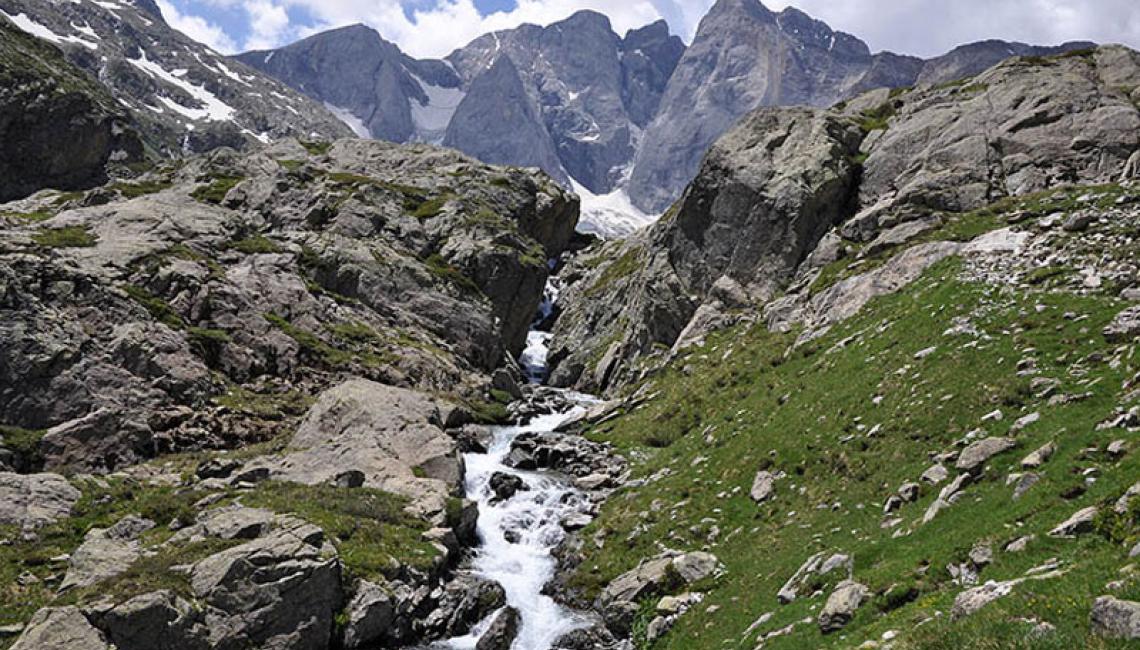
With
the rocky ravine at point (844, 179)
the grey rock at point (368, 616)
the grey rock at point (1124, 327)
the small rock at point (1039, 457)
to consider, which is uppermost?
the rocky ravine at point (844, 179)

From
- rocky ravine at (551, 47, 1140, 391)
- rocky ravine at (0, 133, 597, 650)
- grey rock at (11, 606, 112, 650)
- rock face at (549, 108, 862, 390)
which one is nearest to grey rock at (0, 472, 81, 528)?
rocky ravine at (0, 133, 597, 650)

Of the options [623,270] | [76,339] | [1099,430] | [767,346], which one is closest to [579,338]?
[623,270]

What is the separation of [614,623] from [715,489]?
8.99 metres

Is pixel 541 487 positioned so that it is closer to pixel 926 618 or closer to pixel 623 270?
pixel 926 618

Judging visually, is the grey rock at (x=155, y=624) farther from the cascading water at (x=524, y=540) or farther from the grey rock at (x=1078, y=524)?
the grey rock at (x=1078, y=524)

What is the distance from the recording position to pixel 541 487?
1743 inches

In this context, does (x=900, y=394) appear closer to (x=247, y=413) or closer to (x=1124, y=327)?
(x=1124, y=327)

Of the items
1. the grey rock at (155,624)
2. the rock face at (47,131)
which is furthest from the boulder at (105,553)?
the rock face at (47,131)

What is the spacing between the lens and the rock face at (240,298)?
41.8m

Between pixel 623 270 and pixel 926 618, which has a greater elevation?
pixel 623 270

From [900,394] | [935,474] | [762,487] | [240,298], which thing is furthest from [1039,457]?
[240,298]

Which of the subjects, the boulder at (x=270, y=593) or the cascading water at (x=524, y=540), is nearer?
the boulder at (x=270, y=593)

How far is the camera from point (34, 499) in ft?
99.9

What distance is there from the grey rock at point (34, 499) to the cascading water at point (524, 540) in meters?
18.9
